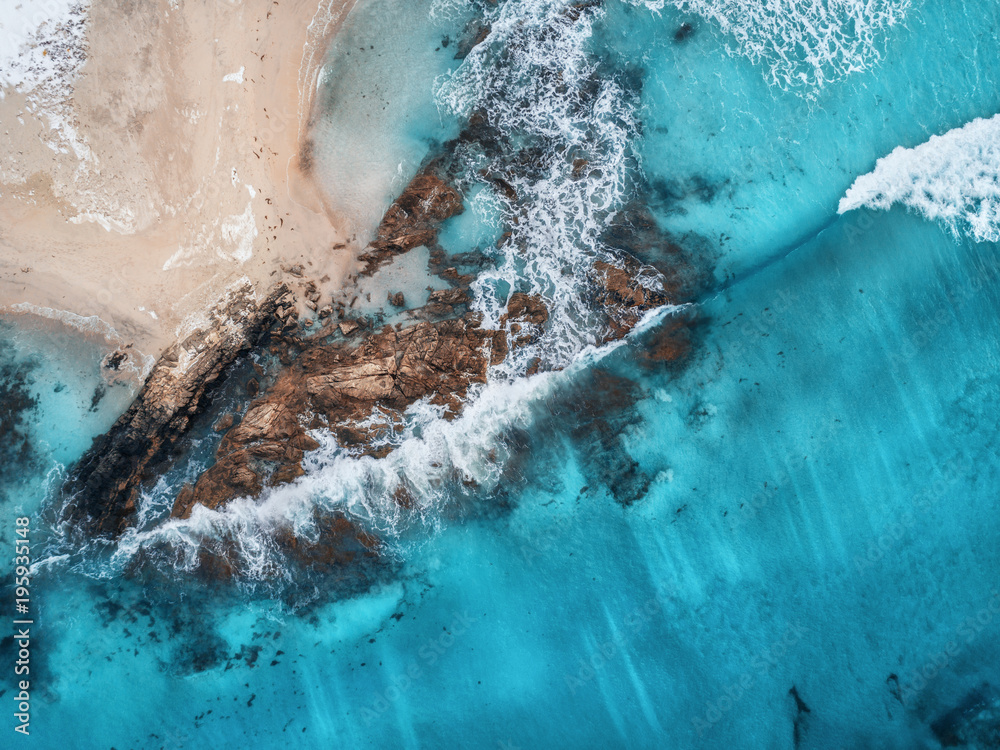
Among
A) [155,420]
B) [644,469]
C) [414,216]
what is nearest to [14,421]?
[155,420]

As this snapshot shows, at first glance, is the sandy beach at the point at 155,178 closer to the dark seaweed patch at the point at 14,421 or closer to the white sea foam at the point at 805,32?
the dark seaweed patch at the point at 14,421

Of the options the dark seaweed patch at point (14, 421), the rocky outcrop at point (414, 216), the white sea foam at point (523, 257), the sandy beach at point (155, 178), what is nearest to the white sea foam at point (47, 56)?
A: the sandy beach at point (155, 178)

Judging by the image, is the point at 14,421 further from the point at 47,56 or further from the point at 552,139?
the point at 552,139

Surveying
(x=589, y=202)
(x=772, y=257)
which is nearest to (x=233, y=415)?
(x=589, y=202)

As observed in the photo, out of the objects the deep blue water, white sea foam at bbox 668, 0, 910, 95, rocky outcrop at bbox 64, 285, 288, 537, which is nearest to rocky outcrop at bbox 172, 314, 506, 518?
the deep blue water

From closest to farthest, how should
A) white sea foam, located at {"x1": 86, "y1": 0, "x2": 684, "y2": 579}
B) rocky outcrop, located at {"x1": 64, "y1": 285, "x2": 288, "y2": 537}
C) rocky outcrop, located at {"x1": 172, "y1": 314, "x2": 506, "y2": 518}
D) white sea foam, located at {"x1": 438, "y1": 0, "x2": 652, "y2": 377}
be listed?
rocky outcrop, located at {"x1": 64, "y1": 285, "x2": 288, "y2": 537}
rocky outcrop, located at {"x1": 172, "y1": 314, "x2": 506, "y2": 518}
white sea foam, located at {"x1": 86, "y1": 0, "x2": 684, "y2": 579}
white sea foam, located at {"x1": 438, "y1": 0, "x2": 652, "y2": 377}

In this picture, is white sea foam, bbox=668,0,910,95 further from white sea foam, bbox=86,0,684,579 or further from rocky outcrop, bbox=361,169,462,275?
rocky outcrop, bbox=361,169,462,275
